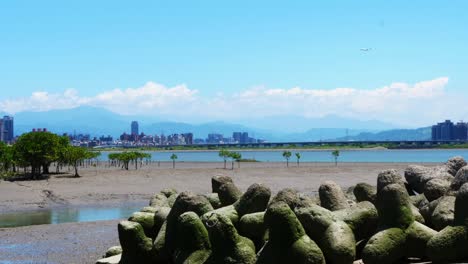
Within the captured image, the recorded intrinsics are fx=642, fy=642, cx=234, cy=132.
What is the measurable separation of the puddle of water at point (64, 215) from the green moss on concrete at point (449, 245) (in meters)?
23.1

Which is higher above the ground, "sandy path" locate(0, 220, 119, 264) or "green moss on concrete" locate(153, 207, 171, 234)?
"green moss on concrete" locate(153, 207, 171, 234)

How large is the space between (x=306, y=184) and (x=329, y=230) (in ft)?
144

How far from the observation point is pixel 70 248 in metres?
21.7

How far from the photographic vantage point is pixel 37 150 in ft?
216

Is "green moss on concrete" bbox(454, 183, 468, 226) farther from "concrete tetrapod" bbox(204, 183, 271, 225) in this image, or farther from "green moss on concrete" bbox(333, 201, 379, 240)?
"concrete tetrapod" bbox(204, 183, 271, 225)

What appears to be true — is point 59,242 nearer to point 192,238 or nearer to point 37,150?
point 192,238

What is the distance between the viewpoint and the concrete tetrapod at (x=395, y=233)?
12.4m

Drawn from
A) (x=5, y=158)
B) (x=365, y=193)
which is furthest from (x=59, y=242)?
(x=5, y=158)

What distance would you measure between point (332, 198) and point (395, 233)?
2626mm

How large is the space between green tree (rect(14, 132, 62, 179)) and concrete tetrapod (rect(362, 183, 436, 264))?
56.5 metres

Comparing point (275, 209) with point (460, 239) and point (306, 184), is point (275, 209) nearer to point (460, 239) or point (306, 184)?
point (460, 239)

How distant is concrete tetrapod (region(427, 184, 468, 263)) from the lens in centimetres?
1178

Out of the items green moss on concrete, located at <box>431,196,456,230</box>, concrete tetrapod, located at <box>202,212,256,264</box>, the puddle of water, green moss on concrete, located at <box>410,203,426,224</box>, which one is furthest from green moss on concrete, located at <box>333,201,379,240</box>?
the puddle of water

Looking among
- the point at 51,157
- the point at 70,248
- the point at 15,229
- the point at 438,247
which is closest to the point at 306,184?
the point at 51,157
